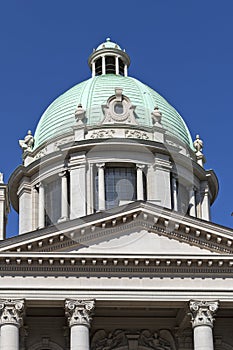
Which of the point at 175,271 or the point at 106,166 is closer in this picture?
the point at 175,271

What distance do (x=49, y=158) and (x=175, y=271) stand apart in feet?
59.4

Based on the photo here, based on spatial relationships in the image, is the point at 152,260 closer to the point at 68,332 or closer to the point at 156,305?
the point at 156,305

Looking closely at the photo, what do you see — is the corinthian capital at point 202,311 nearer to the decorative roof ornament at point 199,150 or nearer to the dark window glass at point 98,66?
the decorative roof ornament at point 199,150

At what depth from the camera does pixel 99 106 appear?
59656 mm

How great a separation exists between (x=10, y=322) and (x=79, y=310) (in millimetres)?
2810

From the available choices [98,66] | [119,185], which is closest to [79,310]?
[119,185]

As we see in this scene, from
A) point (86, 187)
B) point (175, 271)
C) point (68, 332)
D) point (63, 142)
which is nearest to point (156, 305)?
point (175, 271)

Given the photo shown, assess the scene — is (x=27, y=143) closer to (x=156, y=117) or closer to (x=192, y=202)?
(x=156, y=117)

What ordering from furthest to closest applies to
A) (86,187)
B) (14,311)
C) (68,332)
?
(86,187)
(68,332)
(14,311)

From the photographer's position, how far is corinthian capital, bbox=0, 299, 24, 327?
3925cm

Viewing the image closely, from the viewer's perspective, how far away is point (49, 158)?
57062 millimetres

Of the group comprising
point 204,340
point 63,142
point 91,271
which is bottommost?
point 204,340

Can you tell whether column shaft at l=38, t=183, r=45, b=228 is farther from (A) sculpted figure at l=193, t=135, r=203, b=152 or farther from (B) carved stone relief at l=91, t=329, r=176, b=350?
(B) carved stone relief at l=91, t=329, r=176, b=350

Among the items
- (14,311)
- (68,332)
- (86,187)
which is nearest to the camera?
(14,311)
